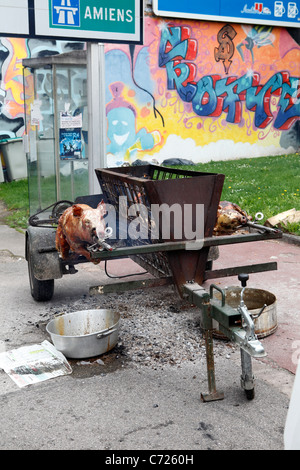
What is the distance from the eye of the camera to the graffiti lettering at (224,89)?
15945 mm

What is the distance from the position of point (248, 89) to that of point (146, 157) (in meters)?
4.26

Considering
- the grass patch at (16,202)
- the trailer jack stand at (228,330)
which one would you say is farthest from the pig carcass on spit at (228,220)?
the grass patch at (16,202)

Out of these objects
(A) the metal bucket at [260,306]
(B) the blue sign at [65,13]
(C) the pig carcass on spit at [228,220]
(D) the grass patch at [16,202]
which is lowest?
(D) the grass patch at [16,202]

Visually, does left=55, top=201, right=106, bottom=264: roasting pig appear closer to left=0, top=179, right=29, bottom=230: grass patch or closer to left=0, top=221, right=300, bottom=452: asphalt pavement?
left=0, top=221, right=300, bottom=452: asphalt pavement

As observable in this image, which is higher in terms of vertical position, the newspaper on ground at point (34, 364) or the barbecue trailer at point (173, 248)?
the barbecue trailer at point (173, 248)

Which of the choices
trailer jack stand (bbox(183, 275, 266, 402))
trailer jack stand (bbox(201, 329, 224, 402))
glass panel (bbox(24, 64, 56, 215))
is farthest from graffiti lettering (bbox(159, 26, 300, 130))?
trailer jack stand (bbox(201, 329, 224, 402))

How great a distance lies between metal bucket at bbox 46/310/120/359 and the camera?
4.18 metres

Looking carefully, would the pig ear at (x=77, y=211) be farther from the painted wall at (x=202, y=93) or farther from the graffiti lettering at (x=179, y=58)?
the graffiti lettering at (x=179, y=58)

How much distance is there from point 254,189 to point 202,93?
6.65m

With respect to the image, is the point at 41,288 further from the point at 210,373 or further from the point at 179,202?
the point at 210,373

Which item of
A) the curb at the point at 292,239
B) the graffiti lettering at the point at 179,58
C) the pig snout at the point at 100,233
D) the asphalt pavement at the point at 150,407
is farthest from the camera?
the graffiti lettering at the point at 179,58

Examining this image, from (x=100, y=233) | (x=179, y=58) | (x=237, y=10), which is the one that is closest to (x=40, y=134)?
(x=100, y=233)

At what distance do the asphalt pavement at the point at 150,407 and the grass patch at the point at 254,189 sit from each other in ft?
14.3
